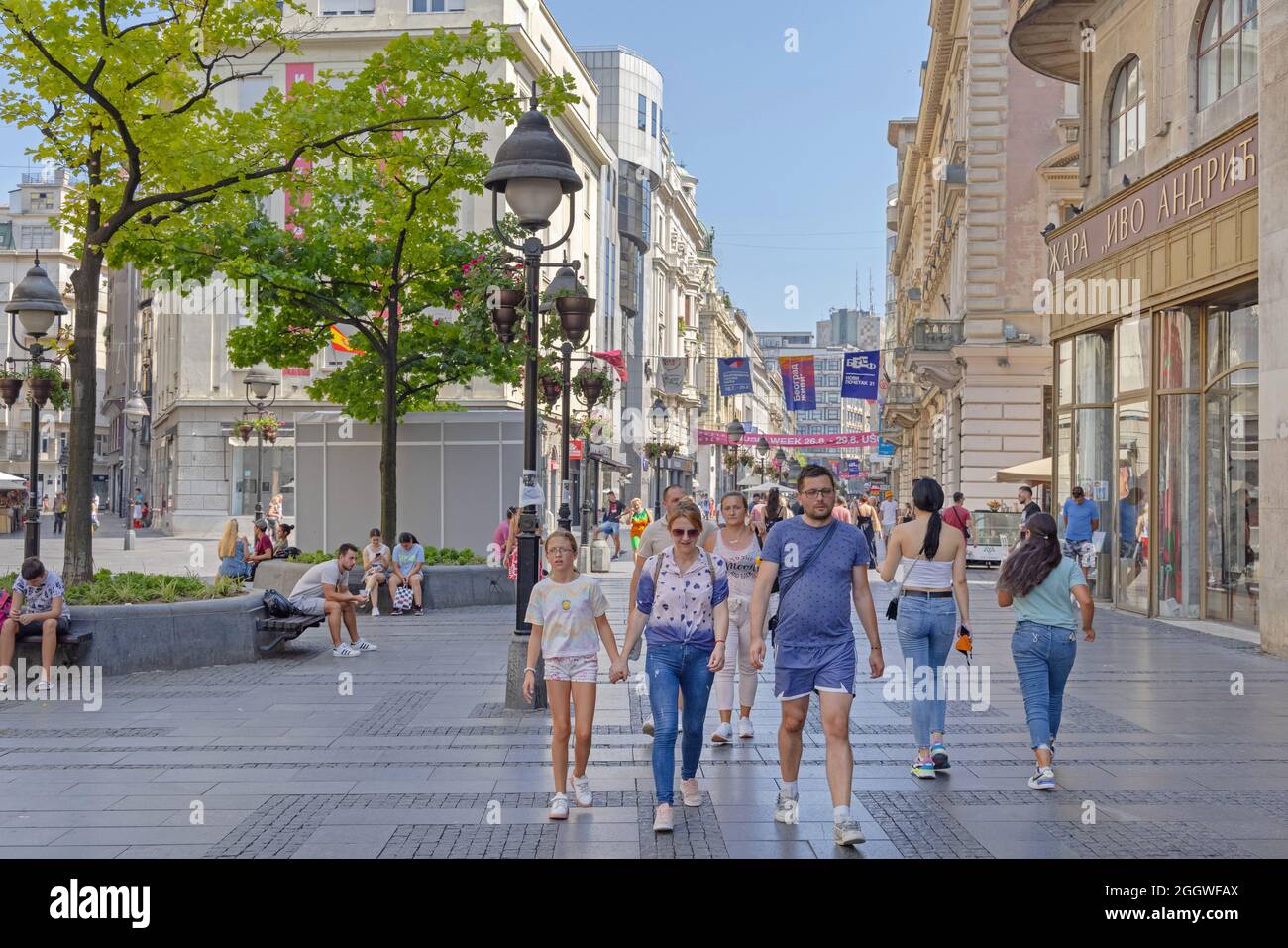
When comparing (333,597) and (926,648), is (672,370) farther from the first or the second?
(926,648)

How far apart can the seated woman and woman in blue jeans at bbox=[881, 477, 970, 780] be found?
12.5 metres

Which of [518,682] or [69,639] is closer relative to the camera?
[518,682]

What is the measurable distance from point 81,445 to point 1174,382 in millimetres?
13354

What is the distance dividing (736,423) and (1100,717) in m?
52.0

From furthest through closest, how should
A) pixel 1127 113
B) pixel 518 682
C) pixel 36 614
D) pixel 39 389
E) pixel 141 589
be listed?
pixel 39 389 < pixel 1127 113 < pixel 141 589 < pixel 36 614 < pixel 518 682

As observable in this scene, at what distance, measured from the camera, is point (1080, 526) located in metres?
20.5

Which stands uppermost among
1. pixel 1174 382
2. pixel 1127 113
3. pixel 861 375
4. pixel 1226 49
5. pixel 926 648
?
pixel 1127 113

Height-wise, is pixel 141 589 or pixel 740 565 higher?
pixel 740 565

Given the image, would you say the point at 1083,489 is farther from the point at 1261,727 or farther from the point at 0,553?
the point at 0,553

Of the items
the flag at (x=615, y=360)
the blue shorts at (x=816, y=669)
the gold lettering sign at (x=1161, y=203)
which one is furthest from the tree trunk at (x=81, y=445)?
the flag at (x=615, y=360)

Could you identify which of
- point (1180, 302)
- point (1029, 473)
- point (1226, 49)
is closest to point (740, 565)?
point (1180, 302)

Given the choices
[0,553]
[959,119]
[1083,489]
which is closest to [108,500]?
[0,553]

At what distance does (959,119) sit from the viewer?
133 feet

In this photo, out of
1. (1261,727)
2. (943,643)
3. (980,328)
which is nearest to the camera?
(943,643)
